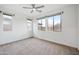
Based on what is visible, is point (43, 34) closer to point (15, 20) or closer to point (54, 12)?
point (54, 12)

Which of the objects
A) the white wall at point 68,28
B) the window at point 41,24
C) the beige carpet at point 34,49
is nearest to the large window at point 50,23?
the window at point 41,24

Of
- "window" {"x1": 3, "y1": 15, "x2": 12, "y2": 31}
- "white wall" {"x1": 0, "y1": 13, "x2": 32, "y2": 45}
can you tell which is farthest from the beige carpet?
"window" {"x1": 3, "y1": 15, "x2": 12, "y2": 31}

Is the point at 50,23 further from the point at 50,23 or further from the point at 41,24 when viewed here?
the point at 41,24

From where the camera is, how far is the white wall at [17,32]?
258 cm

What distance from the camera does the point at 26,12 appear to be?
106 inches

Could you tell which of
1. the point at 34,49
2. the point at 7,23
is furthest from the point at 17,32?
the point at 34,49

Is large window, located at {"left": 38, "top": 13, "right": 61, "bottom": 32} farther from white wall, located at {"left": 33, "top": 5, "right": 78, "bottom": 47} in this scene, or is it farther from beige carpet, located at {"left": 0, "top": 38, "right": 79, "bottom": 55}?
beige carpet, located at {"left": 0, "top": 38, "right": 79, "bottom": 55}

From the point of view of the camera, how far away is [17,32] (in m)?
2.77

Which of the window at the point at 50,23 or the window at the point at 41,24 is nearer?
the window at the point at 50,23

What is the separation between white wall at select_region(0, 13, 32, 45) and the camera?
258 cm

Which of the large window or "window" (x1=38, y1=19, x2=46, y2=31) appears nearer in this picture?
the large window

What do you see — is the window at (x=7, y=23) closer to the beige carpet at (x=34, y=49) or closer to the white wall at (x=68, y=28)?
the beige carpet at (x=34, y=49)
